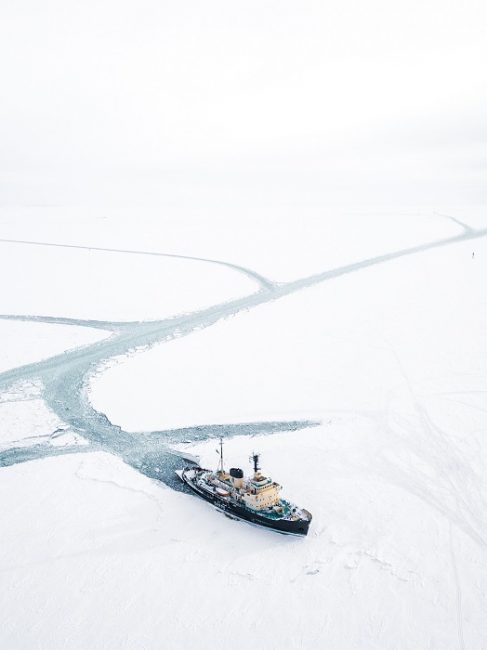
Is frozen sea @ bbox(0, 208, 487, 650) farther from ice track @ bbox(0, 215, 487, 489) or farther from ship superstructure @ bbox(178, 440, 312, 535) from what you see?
ship superstructure @ bbox(178, 440, 312, 535)

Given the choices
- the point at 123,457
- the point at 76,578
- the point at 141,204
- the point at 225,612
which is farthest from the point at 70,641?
the point at 141,204

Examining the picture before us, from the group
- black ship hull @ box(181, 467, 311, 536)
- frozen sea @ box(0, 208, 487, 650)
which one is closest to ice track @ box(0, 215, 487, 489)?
frozen sea @ box(0, 208, 487, 650)

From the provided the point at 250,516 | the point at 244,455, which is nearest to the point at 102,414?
the point at 244,455

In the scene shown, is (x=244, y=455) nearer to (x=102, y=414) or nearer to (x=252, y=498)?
(x=252, y=498)

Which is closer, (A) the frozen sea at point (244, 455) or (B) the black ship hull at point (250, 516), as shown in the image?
(A) the frozen sea at point (244, 455)

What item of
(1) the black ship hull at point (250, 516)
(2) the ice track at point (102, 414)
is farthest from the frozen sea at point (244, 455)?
(1) the black ship hull at point (250, 516)

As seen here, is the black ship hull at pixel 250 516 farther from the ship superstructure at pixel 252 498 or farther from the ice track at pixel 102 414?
the ice track at pixel 102 414

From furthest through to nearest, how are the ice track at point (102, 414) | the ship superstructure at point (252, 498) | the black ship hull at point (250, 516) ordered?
the ice track at point (102, 414) → the ship superstructure at point (252, 498) → the black ship hull at point (250, 516)
